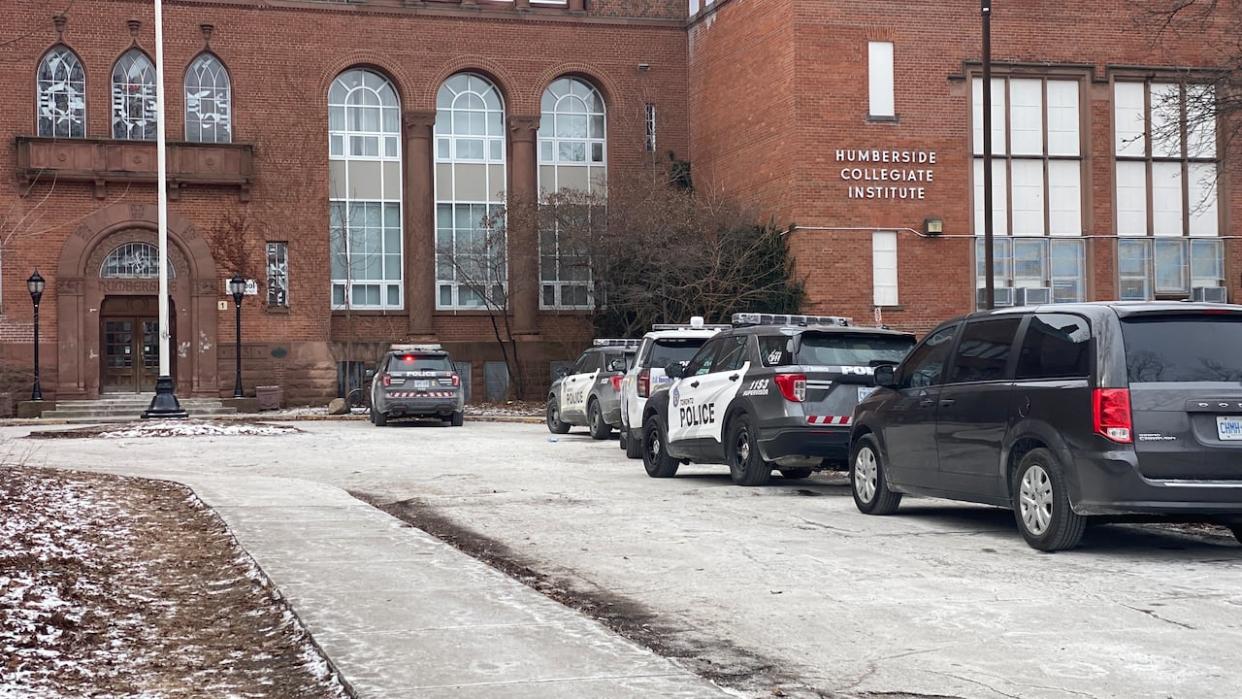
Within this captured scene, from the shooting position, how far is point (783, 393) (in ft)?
49.6

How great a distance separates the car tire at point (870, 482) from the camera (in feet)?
43.4

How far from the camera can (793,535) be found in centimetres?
1193

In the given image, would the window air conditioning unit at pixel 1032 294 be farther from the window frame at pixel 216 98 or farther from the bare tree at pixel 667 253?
the window frame at pixel 216 98

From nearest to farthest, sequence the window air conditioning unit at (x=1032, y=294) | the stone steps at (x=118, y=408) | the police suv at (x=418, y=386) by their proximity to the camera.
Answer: the police suv at (x=418, y=386) → the stone steps at (x=118, y=408) → the window air conditioning unit at (x=1032, y=294)

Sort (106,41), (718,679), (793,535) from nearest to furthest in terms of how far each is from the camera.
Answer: (718,679), (793,535), (106,41)

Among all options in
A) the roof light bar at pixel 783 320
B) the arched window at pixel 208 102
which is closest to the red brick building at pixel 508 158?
the arched window at pixel 208 102

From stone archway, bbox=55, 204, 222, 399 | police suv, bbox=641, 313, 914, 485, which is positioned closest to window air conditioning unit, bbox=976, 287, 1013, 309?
stone archway, bbox=55, 204, 222, 399

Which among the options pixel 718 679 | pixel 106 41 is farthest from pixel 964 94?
pixel 718 679

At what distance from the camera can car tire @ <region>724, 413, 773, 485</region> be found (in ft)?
51.8

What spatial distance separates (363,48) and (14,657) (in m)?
39.0

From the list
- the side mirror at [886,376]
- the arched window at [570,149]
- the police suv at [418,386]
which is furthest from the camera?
the arched window at [570,149]

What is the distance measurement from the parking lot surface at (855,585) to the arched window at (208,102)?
91.5 feet

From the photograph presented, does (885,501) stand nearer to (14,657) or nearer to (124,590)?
(124,590)

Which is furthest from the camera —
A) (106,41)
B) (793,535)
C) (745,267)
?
(106,41)
